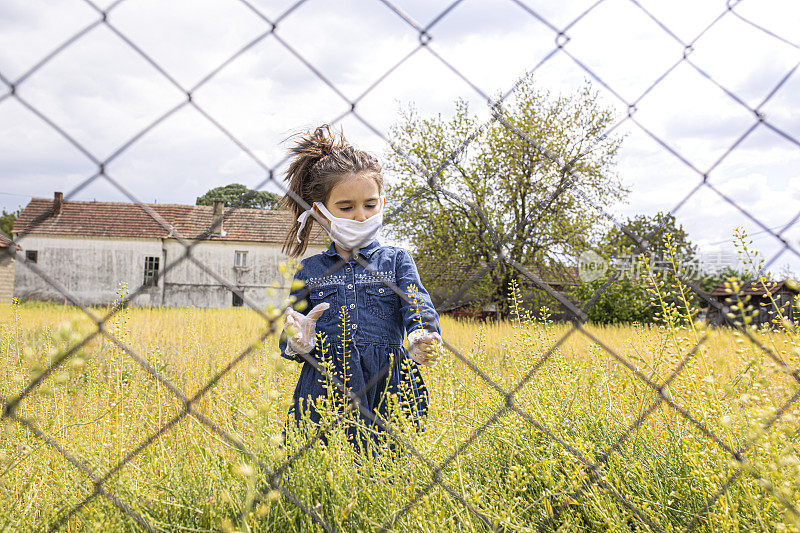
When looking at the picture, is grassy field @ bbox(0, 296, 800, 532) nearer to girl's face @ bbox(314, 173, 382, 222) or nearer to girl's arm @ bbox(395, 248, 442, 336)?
girl's arm @ bbox(395, 248, 442, 336)

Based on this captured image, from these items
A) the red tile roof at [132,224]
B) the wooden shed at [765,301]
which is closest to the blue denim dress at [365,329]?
the wooden shed at [765,301]

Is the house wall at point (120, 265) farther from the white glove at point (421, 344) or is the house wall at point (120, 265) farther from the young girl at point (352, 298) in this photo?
the white glove at point (421, 344)

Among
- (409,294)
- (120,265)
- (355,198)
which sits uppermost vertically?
(355,198)

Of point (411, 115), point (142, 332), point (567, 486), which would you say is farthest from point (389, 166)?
point (567, 486)

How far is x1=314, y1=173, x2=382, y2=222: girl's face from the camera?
2.15 m

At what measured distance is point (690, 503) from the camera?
1342 millimetres

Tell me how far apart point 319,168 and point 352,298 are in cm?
60

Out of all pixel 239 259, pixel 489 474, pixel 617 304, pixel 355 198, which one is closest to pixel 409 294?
pixel 355 198

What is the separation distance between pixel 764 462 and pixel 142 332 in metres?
5.93

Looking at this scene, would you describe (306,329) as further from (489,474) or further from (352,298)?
(489,474)

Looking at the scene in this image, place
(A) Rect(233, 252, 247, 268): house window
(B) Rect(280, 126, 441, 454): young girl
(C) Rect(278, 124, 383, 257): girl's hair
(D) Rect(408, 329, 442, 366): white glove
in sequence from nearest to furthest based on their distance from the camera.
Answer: (D) Rect(408, 329, 442, 366): white glove, (B) Rect(280, 126, 441, 454): young girl, (C) Rect(278, 124, 383, 257): girl's hair, (A) Rect(233, 252, 247, 268): house window

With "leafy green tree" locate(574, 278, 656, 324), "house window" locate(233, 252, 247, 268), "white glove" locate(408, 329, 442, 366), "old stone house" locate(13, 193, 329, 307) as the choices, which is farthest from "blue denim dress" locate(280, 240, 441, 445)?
"house window" locate(233, 252, 247, 268)

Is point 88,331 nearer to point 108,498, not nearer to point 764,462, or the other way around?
point 108,498

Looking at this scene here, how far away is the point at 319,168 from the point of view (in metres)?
2.34
